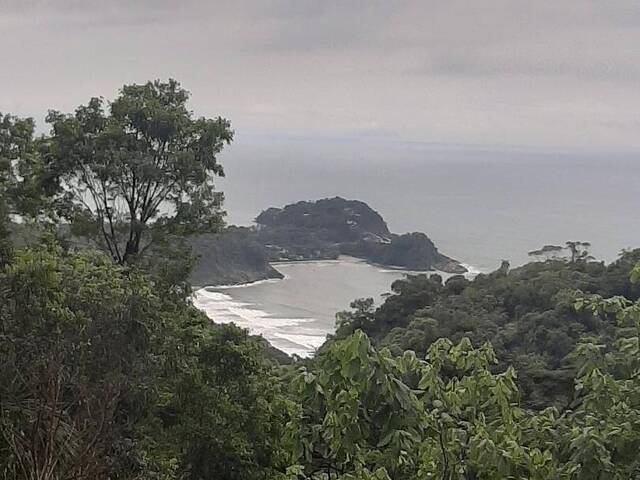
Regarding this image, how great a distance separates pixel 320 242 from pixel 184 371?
2711 cm

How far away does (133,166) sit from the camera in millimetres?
8578

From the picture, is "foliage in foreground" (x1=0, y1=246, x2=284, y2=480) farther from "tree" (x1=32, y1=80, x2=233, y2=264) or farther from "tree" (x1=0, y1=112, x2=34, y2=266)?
"tree" (x1=32, y1=80, x2=233, y2=264)

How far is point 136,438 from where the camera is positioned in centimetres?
483

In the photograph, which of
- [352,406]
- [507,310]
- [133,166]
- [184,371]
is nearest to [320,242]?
[507,310]

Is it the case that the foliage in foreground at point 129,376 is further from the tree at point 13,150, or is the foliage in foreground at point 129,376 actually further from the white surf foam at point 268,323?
the white surf foam at point 268,323

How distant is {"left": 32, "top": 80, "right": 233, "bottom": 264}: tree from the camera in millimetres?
8617

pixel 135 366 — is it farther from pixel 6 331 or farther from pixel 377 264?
pixel 377 264

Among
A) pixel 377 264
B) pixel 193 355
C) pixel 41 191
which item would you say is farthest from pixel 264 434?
pixel 377 264

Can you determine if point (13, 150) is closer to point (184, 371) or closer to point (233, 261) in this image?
point (184, 371)

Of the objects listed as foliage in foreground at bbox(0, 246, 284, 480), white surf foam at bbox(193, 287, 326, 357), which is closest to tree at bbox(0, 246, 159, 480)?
foliage in foreground at bbox(0, 246, 284, 480)

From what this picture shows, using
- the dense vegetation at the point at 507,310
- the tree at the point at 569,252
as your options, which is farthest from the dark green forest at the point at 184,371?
the tree at the point at 569,252

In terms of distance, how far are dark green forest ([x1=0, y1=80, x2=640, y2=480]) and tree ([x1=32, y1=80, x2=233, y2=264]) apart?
0.06ft

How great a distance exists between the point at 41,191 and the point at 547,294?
520 inches

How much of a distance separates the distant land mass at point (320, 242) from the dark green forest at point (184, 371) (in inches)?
615
